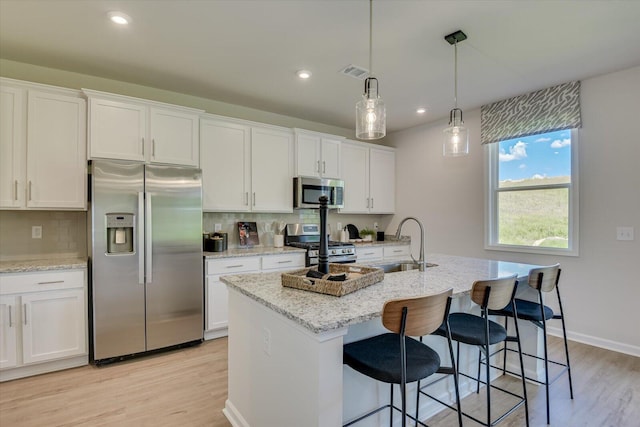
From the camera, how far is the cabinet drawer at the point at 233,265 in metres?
3.37

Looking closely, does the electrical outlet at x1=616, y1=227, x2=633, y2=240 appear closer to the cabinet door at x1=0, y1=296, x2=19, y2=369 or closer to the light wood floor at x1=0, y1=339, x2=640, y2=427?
the light wood floor at x1=0, y1=339, x2=640, y2=427

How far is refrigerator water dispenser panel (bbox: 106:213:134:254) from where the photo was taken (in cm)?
284

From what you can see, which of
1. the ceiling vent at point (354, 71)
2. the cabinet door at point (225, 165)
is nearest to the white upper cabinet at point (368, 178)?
the cabinet door at point (225, 165)

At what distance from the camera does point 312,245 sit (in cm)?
412

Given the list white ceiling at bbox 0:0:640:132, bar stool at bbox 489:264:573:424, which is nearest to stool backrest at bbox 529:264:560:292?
bar stool at bbox 489:264:573:424

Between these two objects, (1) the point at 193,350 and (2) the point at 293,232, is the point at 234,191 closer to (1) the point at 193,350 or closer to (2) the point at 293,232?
(2) the point at 293,232

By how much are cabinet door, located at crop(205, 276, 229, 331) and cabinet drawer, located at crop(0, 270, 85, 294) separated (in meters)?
1.11

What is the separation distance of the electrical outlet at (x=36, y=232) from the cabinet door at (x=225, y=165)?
1473 mm

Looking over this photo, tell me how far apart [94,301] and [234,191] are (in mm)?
1733

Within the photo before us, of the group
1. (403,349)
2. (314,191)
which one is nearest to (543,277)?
(403,349)

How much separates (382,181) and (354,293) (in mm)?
3780

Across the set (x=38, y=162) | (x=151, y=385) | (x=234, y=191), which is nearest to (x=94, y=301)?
(x=151, y=385)

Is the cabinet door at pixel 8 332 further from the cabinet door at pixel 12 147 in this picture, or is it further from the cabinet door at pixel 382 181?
the cabinet door at pixel 382 181

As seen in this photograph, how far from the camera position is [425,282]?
2014 millimetres
